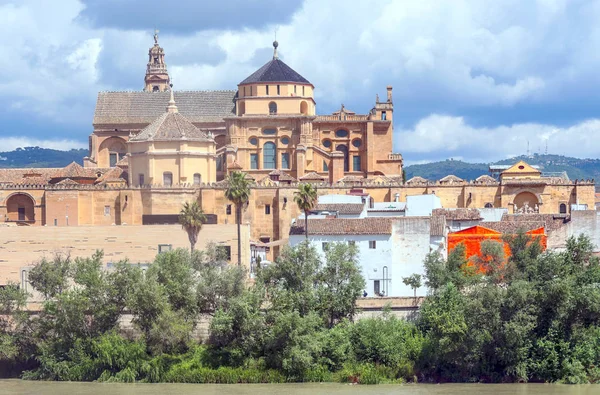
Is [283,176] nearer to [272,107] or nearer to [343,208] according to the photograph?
[272,107]

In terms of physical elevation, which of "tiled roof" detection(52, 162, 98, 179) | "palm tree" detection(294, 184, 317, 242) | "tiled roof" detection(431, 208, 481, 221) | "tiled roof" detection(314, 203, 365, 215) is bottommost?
"tiled roof" detection(431, 208, 481, 221)

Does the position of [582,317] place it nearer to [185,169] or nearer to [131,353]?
[131,353]

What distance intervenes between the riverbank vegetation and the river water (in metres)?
0.54

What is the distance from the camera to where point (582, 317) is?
143 feet

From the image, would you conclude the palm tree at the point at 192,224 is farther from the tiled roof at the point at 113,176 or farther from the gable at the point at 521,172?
the gable at the point at 521,172

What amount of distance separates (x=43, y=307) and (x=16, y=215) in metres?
22.2

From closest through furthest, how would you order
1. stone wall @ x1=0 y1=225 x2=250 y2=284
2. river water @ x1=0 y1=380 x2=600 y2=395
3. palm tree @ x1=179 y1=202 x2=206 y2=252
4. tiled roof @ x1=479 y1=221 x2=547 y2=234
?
river water @ x1=0 y1=380 x2=600 y2=395 < stone wall @ x1=0 y1=225 x2=250 y2=284 < palm tree @ x1=179 y1=202 x2=206 y2=252 < tiled roof @ x1=479 y1=221 x2=547 y2=234

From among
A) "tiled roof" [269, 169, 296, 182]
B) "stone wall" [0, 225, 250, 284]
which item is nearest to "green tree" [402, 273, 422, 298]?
"stone wall" [0, 225, 250, 284]

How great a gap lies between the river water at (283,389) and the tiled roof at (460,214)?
16.8 meters

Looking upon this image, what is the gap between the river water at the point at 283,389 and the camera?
41825mm

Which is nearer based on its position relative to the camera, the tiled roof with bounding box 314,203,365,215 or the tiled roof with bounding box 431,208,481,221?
the tiled roof with bounding box 314,203,365,215

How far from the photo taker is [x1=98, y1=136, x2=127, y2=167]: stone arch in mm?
80625

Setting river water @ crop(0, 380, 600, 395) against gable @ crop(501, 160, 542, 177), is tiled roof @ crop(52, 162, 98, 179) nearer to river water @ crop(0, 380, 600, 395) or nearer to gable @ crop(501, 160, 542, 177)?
gable @ crop(501, 160, 542, 177)

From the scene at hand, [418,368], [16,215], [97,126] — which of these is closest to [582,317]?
[418,368]
